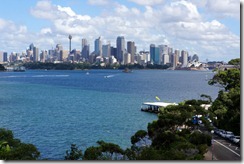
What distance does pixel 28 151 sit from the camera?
5.32 m

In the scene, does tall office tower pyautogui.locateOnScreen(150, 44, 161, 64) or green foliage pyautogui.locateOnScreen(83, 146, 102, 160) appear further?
tall office tower pyautogui.locateOnScreen(150, 44, 161, 64)

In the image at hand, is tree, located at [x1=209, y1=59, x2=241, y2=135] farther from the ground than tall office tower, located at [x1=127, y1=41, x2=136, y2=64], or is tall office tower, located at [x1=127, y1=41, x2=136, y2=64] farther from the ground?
tall office tower, located at [x1=127, y1=41, x2=136, y2=64]

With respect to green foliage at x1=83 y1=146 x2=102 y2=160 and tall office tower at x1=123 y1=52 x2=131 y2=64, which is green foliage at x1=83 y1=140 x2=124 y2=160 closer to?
green foliage at x1=83 y1=146 x2=102 y2=160

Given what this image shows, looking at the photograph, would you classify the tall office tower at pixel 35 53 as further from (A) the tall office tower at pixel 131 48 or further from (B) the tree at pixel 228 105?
(B) the tree at pixel 228 105

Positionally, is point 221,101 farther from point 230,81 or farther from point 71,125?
point 71,125

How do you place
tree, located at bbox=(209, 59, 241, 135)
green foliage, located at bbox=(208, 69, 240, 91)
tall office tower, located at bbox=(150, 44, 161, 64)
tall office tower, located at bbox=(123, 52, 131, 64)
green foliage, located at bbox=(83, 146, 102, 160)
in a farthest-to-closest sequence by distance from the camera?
tall office tower, located at bbox=(123, 52, 131, 64) → tall office tower, located at bbox=(150, 44, 161, 64) → green foliage, located at bbox=(208, 69, 240, 91) → tree, located at bbox=(209, 59, 241, 135) → green foliage, located at bbox=(83, 146, 102, 160)

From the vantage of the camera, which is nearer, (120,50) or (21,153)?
(21,153)

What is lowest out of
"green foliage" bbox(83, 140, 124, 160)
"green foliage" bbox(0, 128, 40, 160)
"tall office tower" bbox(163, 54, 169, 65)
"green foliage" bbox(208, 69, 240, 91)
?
"green foliage" bbox(83, 140, 124, 160)

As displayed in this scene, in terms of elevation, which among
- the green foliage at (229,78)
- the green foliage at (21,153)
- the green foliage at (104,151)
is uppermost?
the green foliage at (229,78)

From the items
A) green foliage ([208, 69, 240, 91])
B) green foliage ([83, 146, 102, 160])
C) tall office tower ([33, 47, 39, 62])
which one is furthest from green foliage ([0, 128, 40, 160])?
tall office tower ([33, 47, 39, 62])

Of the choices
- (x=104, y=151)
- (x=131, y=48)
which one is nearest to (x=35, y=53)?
(x=131, y=48)

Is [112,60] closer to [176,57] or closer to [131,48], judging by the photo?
[131,48]

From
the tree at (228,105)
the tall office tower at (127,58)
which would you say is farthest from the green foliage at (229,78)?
the tall office tower at (127,58)

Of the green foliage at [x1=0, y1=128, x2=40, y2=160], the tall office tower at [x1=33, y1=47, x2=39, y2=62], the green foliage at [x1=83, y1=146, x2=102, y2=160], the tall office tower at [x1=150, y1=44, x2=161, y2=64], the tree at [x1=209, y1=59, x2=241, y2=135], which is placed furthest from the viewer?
the tall office tower at [x1=33, y1=47, x2=39, y2=62]
